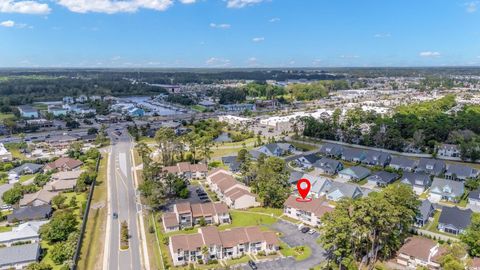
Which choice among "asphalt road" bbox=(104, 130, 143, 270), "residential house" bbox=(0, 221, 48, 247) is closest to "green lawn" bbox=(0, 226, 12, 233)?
"residential house" bbox=(0, 221, 48, 247)

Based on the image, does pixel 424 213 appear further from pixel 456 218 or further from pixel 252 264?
pixel 252 264

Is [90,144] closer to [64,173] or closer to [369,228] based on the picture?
[64,173]

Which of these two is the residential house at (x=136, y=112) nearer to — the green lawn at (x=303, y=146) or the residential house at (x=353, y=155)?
the green lawn at (x=303, y=146)

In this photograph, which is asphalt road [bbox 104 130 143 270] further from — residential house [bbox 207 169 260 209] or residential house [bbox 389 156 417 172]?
residential house [bbox 389 156 417 172]

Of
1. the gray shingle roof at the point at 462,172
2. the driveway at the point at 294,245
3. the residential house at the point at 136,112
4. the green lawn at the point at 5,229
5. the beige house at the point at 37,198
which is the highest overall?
the residential house at the point at 136,112

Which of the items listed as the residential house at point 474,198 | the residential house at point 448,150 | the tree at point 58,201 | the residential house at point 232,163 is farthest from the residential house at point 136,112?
the residential house at point 474,198
